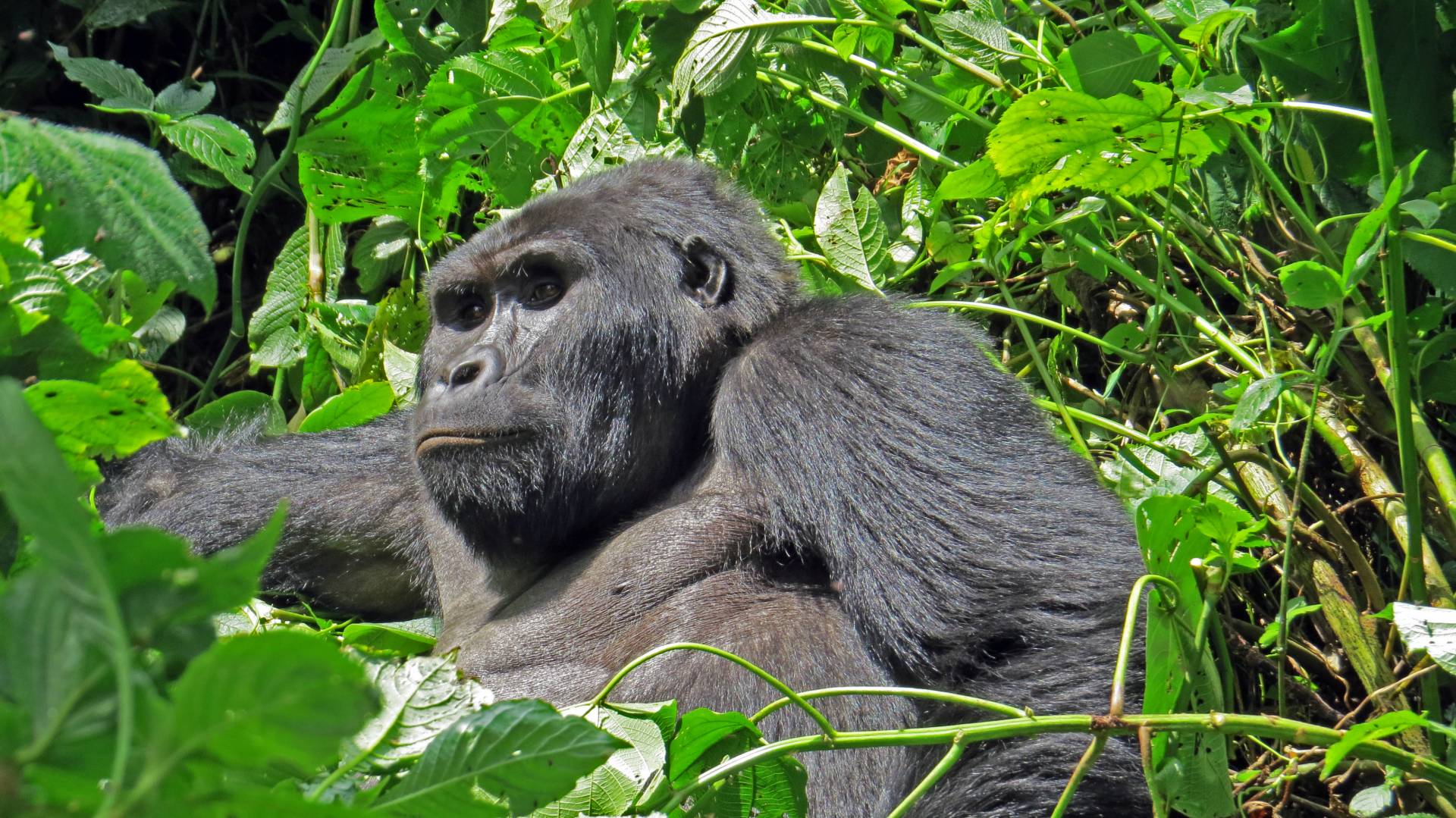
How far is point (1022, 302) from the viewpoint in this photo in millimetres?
3945

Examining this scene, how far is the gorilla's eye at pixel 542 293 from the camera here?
3.32 metres

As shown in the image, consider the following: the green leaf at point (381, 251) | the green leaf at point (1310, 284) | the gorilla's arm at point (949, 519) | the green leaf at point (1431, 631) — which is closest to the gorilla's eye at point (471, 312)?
the gorilla's arm at point (949, 519)

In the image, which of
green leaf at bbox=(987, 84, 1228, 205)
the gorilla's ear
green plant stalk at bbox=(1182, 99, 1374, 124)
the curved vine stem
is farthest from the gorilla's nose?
the curved vine stem

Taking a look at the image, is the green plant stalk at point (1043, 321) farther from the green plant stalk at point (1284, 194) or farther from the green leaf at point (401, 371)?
the green leaf at point (401, 371)

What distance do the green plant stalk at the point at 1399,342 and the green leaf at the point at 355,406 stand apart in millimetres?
2393

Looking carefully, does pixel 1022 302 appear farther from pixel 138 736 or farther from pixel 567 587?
pixel 138 736

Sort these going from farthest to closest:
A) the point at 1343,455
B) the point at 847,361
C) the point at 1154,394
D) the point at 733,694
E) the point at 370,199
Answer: the point at 370,199 < the point at 1154,394 < the point at 1343,455 < the point at 847,361 < the point at 733,694

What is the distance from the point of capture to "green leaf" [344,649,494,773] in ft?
4.59

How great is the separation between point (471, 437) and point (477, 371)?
184 millimetres

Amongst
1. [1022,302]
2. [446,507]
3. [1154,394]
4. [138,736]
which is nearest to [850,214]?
[1022,302]

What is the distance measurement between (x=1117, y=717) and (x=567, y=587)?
170 centimetres

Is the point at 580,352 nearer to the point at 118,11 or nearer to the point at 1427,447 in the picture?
the point at 1427,447

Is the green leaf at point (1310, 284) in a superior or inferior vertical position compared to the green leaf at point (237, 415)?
superior

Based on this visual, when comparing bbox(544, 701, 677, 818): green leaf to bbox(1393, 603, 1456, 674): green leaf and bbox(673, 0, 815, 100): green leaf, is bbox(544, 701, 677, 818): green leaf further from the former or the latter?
bbox(673, 0, 815, 100): green leaf
